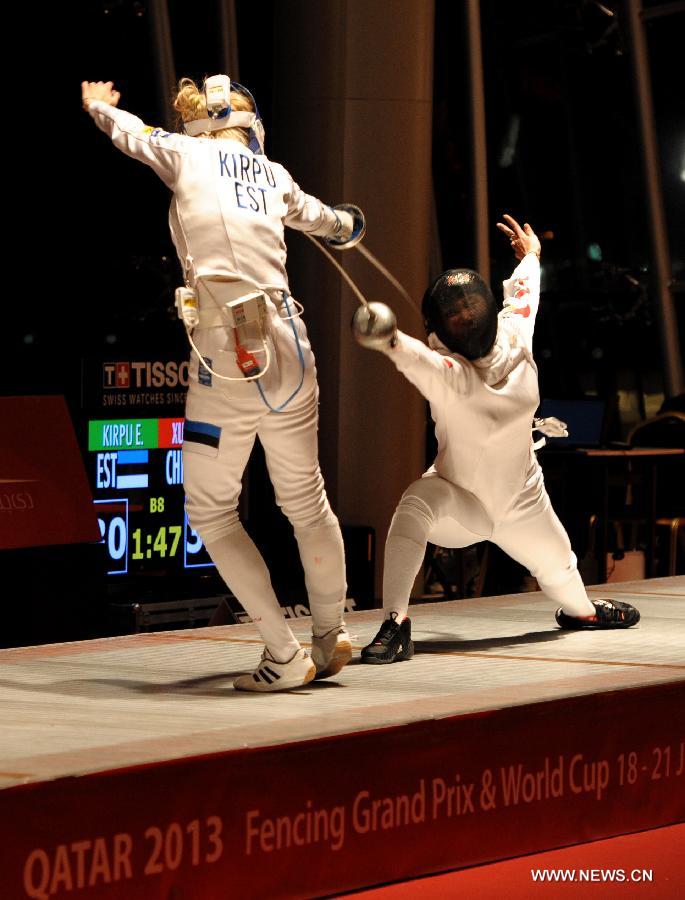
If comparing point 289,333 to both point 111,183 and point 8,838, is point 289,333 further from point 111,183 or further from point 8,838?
→ point 111,183

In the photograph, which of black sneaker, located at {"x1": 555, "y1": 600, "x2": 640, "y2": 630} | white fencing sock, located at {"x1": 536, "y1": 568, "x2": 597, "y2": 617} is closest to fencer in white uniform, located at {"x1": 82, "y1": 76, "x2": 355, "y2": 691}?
white fencing sock, located at {"x1": 536, "y1": 568, "x2": 597, "y2": 617}

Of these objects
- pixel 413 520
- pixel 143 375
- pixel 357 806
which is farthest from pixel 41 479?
pixel 357 806

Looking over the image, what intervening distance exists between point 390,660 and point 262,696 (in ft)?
1.85

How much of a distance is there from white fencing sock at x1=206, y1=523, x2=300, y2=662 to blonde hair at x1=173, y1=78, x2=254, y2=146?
2.87 feet

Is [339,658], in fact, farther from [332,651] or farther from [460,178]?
[460,178]

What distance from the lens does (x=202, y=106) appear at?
3.49m

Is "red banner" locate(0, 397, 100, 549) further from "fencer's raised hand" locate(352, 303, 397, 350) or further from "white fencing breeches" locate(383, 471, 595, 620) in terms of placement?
"fencer's raised hand" locate(352, 303, 397, 350)

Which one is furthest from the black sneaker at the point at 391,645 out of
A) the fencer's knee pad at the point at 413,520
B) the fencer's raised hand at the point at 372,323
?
the fencer's raised hand at the point at 372,323

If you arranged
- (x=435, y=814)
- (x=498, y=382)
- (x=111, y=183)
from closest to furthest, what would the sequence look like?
(x=435, y=814) < (x=498, y=382) < (x=111, y=183)

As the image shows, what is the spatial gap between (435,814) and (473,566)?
167 inches

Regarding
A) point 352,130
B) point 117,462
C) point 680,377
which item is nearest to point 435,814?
point 117,462

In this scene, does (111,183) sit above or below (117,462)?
above

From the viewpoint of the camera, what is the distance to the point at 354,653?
4.04 meters

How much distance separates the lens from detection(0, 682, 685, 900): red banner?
242 cm
